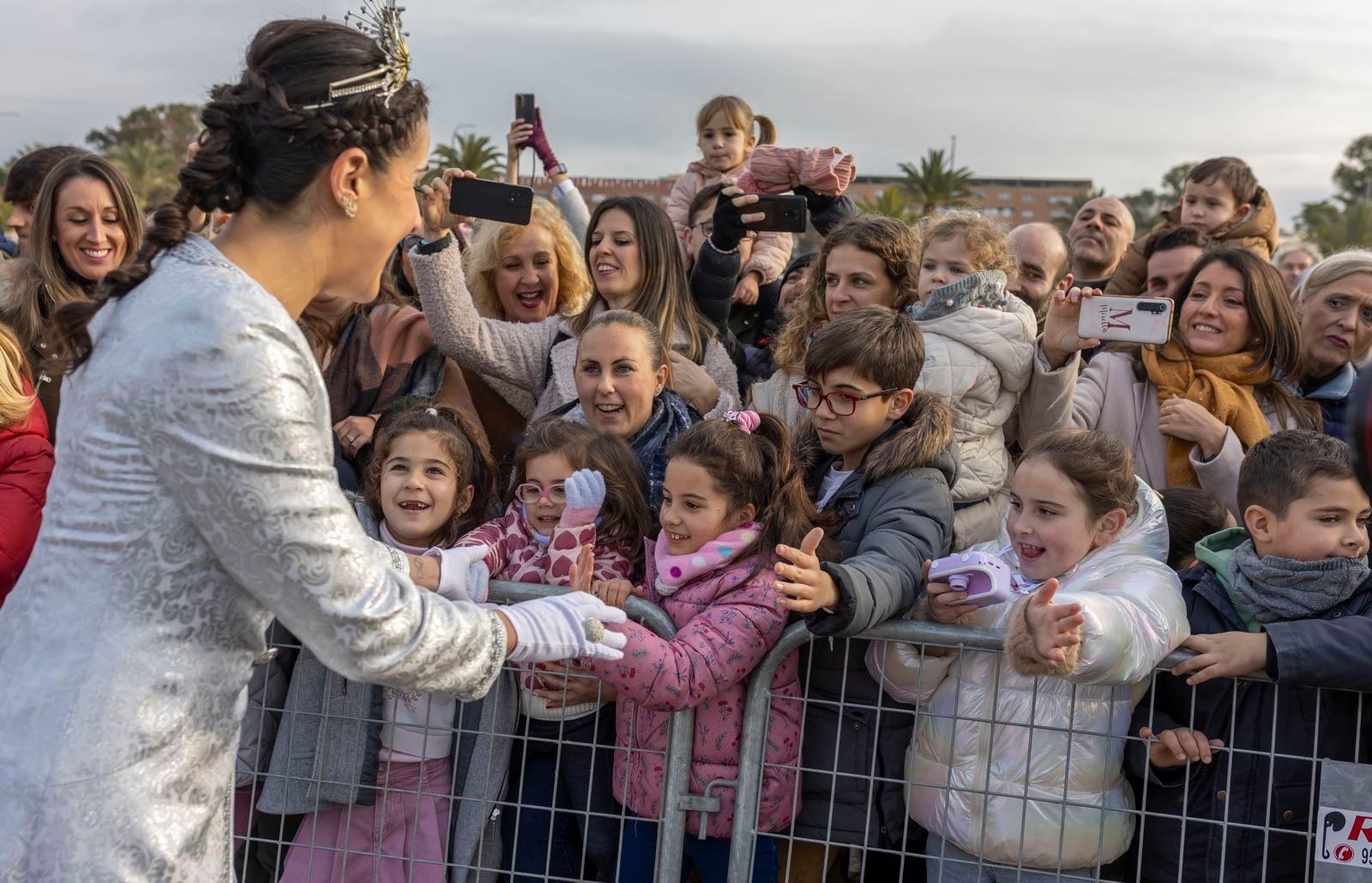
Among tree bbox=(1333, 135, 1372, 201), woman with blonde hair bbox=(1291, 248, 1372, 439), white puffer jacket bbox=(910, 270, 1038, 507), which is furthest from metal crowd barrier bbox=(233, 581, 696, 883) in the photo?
tree bbox=(1333, 135, 1372, 201)

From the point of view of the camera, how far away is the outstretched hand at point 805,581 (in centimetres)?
271

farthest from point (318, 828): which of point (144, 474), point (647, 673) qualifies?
point (144, 474)

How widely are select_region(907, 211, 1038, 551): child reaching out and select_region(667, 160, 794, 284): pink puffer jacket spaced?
152 centimetres

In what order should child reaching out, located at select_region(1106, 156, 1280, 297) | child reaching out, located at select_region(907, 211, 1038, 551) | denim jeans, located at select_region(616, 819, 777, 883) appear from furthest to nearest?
child reaching out, located at select_region(1106, 156, 1280, 297) → child reaching out, located at select_region(907, 211, 1038, 551) → denim jeans, located at select_region(616, 819, 777, 883)

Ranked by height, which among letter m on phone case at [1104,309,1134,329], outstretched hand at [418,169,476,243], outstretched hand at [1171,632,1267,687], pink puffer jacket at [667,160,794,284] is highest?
pink puffer jacket at [667,160,794,284]

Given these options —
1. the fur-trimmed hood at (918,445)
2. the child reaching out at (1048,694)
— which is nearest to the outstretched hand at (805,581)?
the child reaching out at (1048,694)

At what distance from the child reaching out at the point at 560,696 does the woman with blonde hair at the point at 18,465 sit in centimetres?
124

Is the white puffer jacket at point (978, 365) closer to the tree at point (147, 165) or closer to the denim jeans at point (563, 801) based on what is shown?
the denim jeans at point (563, 801)

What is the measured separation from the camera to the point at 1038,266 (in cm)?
519

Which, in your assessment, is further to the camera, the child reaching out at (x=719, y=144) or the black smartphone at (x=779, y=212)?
the child reaching out at (x=719, y=144)

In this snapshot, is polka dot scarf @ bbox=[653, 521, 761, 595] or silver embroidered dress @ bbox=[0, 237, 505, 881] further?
polka dot scarf @ bbox=[653, 521, 761, 595]

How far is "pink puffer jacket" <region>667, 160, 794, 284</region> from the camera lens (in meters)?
5.88

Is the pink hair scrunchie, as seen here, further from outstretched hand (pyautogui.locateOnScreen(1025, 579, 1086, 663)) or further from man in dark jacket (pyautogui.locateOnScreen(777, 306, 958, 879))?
outstretched hand (pyautogui.locateOnScreen(1025, 579, 1086, 663))

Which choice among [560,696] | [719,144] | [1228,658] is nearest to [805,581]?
[560,696]
